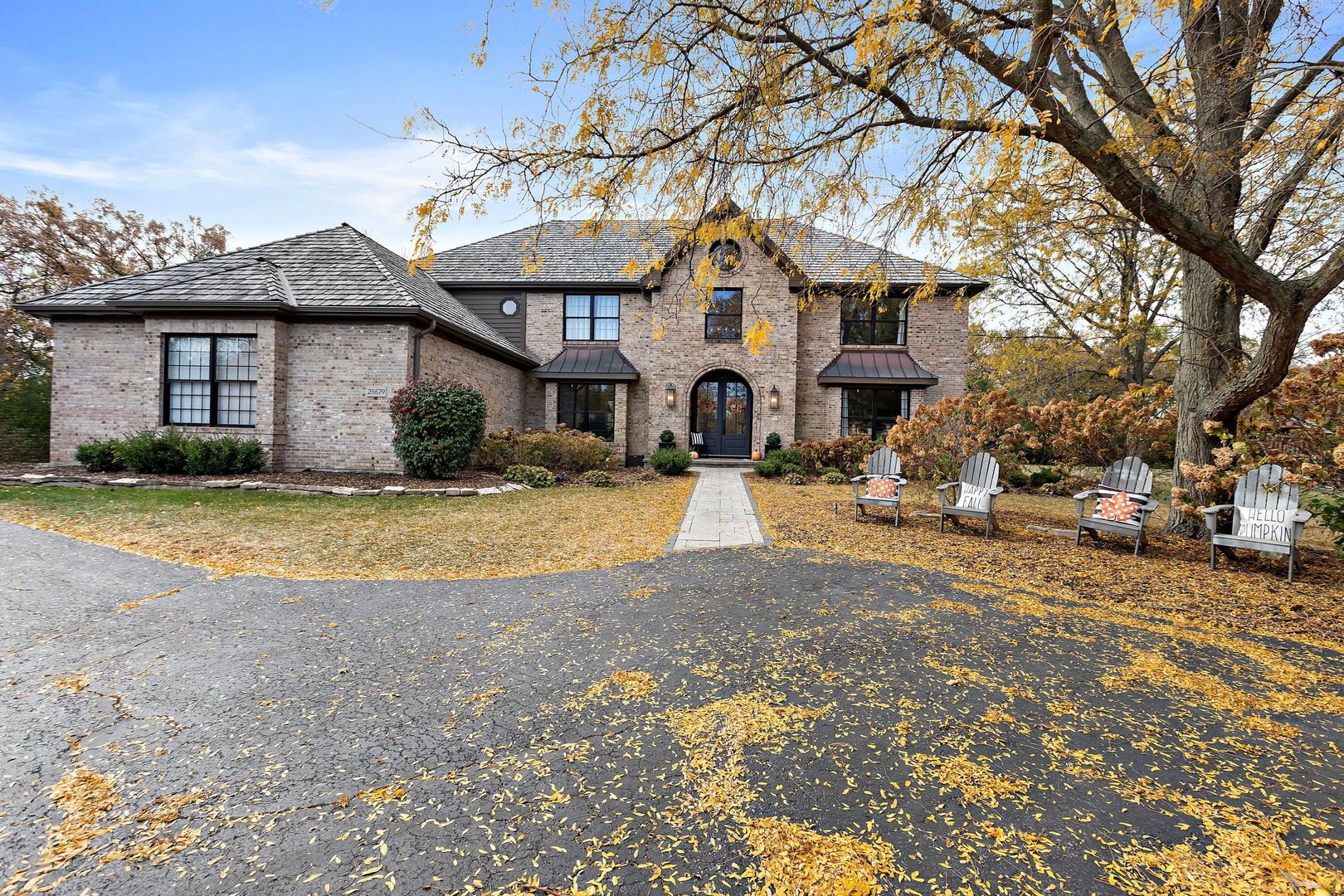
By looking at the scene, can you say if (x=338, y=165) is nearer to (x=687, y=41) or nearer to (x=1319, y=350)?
(x=687, y=41)

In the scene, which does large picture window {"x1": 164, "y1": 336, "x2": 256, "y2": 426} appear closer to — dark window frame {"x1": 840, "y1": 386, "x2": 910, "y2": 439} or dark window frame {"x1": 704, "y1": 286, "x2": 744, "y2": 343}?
dark window frame {"x1": 704, "y1": 286, "x2": 744, "y2": 343}

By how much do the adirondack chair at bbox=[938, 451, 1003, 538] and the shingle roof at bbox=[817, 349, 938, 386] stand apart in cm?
868

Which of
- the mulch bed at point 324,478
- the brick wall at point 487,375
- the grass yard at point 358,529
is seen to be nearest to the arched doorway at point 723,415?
the brick wall at point 487,375

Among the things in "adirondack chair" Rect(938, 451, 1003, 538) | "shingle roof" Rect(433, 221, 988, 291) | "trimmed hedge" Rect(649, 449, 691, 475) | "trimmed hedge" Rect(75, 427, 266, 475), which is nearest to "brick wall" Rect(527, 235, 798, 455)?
"shingle roof" Rect(433, 221, 988, 291)

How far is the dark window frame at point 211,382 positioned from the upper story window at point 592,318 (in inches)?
346

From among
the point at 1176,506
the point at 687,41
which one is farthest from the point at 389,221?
the point at 1176,506

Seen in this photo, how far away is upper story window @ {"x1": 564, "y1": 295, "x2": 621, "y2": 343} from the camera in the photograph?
17.9 metres

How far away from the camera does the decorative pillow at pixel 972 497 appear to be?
7.89 metres

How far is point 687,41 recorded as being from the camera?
15.0 feet

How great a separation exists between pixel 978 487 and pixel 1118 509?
5.45 feet

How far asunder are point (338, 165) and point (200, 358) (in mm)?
7852

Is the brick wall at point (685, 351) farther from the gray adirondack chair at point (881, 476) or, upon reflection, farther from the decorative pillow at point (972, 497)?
the decorative pillow at point (972, 497)

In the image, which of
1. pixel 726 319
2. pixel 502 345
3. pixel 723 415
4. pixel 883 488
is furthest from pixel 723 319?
pixel 883 488

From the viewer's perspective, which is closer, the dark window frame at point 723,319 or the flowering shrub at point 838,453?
the flowering shrub at point 838,453
